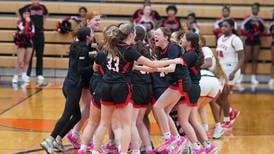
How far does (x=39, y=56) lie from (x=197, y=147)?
31.0ft

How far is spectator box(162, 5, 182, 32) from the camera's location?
17911mm

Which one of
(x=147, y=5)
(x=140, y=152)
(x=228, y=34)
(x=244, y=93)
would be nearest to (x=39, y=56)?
(x=147, y=5)

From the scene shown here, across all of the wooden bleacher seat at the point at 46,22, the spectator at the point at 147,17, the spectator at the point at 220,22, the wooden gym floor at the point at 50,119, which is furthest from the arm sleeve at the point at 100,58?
the wooden bleacher seat at the point at 46,22

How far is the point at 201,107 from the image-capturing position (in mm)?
10867

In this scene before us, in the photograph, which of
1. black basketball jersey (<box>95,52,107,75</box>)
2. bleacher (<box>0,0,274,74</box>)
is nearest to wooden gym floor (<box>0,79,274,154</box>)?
bleacher (<box>0,0,274,74</box>)

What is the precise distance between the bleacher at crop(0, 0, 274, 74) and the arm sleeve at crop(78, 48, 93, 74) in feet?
31.9

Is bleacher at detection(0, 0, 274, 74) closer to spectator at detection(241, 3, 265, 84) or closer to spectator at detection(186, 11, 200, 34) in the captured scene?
spectator at detection(241, 3, 265, 84)

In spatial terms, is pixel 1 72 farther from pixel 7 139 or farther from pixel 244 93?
pixel 7 139

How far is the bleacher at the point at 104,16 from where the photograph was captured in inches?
757

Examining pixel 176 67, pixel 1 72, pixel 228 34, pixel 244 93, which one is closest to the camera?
pixel 176 67

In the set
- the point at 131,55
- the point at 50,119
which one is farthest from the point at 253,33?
the point at 131,55

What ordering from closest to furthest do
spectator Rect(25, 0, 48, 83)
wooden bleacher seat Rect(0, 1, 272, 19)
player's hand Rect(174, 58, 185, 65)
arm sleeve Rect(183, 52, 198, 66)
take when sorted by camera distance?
player's hand Rect(174, 58, 185, 65) → arm sleeve Rect(183, 52, 198, 66) → spectator Rect(25, 0, 48, 83) → wooden bleacher seat Rect(0, 1, 272, 19)

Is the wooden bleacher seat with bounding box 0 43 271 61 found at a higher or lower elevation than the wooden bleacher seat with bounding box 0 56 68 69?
higher

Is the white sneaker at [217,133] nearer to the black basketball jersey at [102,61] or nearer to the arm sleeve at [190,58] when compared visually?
the arm sleeve at [190,58]
